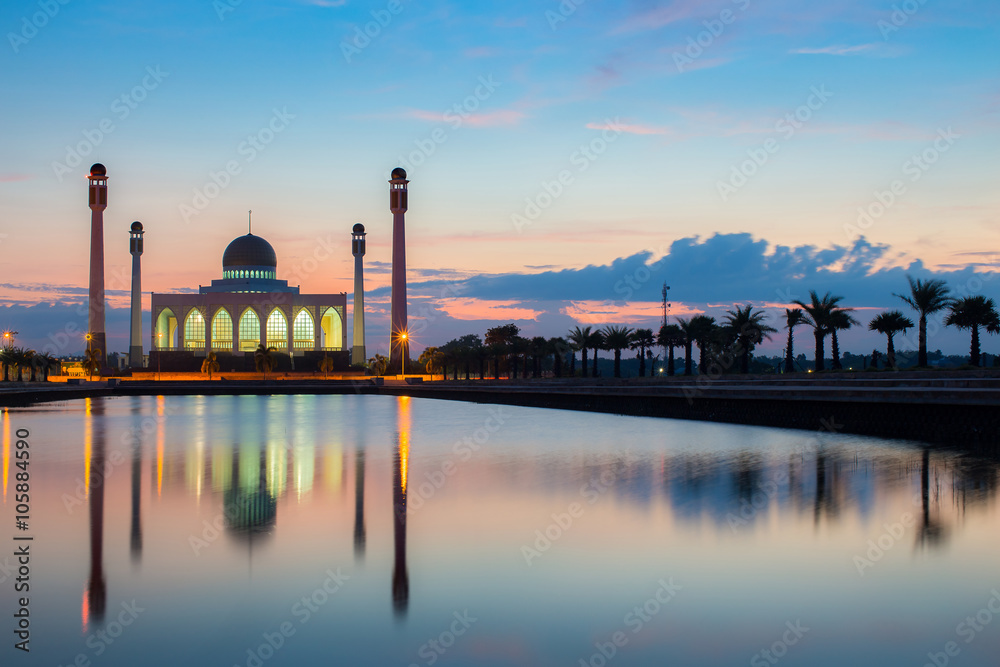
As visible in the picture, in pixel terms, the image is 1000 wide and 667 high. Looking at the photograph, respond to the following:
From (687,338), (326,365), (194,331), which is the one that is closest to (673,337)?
(687,338)

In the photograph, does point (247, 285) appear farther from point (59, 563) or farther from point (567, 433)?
point (59, 563)

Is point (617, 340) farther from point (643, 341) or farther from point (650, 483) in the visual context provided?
point (650, 483)

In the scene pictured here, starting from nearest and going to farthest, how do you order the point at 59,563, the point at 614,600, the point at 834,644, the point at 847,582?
the point at 834,644 < the point at 614,600 < the point at 847,582 < the point at 59,563

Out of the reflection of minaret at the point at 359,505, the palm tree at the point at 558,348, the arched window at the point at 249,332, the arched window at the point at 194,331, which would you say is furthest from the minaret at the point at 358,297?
the reflection of minaret at the point at 359,505

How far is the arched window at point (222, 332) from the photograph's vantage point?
115 m

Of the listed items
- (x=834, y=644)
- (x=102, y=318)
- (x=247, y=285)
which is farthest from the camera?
(x=247, y=285)

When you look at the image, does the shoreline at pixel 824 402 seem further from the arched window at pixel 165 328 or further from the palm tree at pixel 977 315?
the arched window at pixel 165 328

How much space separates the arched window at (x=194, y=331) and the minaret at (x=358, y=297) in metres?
22.7

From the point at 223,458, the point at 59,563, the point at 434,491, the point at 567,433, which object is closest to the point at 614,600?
the point at 59,563

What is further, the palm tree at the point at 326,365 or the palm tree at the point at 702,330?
the palm tree at the point at 326,365

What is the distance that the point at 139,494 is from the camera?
612 inches

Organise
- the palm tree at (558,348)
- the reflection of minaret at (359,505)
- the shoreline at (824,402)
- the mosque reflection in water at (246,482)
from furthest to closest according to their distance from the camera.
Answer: the palm tree at (558,348)
the shoreline at (824,402)
the reflection of minaret at (359,505)
the mosque reflection in water at (246,482)

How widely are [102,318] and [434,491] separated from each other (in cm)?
8539

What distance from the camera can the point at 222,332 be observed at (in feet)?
379
